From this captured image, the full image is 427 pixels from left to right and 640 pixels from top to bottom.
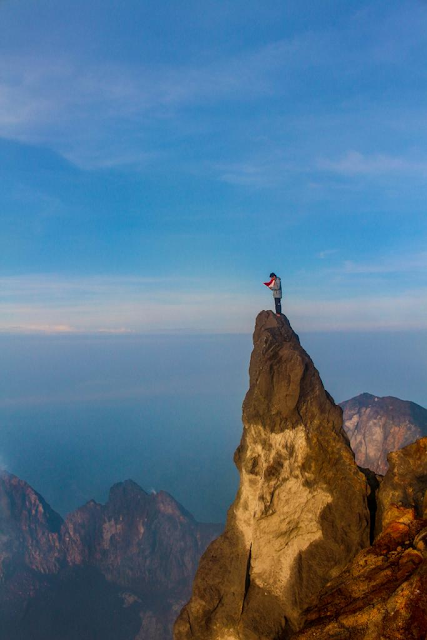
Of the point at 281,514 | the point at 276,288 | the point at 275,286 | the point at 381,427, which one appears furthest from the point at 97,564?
the point at 275,286

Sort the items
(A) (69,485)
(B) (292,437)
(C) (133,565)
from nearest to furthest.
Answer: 1. (B) (292,437)
2. (C) (133,565)
3. (A) (69,485)

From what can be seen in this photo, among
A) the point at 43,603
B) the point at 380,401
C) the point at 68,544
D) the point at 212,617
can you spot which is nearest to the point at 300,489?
the point at 212,617

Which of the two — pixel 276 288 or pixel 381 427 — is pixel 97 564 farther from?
pixel 276 288

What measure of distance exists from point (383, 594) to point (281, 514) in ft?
19.9

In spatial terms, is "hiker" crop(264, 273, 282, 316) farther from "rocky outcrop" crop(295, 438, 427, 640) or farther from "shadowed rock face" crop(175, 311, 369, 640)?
"rocky outcrop" crop(295, 438, 427, 640)

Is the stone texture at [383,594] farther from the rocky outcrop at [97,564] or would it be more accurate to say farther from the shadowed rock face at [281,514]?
the rocky outcrop at [97,564]

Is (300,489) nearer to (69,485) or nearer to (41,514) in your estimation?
(41,514)

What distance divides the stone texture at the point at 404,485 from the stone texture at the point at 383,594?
0.91 m

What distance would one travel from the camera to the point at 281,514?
63.4ft

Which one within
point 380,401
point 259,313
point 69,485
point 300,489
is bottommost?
point 69,485

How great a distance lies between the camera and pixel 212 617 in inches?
771

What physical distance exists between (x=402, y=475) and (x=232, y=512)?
23.8 feet

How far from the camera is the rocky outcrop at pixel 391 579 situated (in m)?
12.4

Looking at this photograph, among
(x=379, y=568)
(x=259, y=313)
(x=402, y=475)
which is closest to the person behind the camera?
(x=379, y=568)
